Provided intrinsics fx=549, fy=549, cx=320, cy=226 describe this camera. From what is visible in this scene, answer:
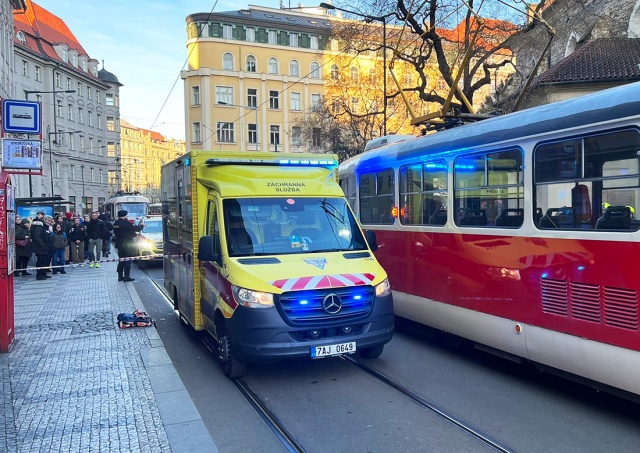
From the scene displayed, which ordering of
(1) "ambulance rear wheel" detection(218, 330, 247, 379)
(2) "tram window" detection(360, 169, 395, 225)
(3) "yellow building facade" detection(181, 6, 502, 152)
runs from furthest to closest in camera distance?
1. (3) "yellow building facade" detection(181, 6, 502, 152)
2. (2) "tram window" detection(360, 169, 395, 225)
3. (1) "ambulance rear wheel" detection(218, 330, 247, 379)

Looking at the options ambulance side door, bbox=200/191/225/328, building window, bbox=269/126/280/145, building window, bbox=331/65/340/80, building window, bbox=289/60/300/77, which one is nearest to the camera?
ambulance side door, bbox=200/191/225/328

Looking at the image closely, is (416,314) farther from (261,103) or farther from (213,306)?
(261,103)

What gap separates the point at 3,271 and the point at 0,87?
24.9m

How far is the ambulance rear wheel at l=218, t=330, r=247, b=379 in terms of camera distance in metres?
6.59

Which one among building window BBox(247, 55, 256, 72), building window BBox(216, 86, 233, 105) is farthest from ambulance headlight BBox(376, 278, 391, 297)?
building window BBox(247, 55, 256, 72)

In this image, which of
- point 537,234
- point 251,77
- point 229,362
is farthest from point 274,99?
point 537,234

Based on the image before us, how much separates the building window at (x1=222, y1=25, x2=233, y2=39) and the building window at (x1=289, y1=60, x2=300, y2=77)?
282 inches

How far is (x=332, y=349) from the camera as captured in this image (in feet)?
20.4

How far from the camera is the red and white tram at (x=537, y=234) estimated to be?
495cm

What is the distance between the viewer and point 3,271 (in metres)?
7.73

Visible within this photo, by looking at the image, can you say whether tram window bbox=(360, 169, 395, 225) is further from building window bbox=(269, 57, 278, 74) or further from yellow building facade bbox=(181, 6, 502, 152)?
building window bbox=(269, 57, 278, 74)

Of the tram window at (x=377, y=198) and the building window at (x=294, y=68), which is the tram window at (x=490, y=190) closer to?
the tram window at (x=377, y=198)

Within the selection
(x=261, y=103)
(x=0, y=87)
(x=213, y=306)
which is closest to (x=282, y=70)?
(x=261, y=103)

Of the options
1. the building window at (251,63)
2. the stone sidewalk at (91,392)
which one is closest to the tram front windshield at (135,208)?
the building window at (251,63)
